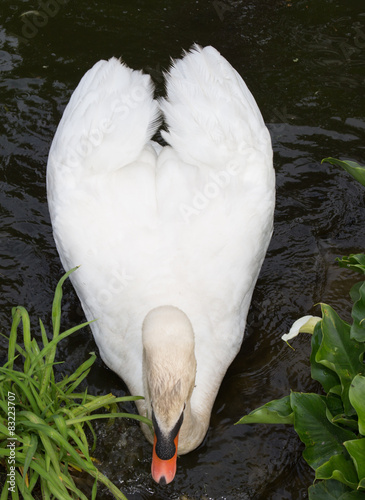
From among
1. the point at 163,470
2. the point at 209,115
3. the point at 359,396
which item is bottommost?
the point at 163,470

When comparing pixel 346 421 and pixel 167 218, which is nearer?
pixel 346 421

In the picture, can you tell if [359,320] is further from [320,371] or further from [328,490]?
[328,490]

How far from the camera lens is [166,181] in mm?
4250

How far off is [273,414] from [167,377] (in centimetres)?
56

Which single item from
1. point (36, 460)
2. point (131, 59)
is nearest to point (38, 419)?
point (36, 460)

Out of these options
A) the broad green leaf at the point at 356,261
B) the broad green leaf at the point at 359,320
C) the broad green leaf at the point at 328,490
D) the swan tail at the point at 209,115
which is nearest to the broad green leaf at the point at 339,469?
the broad green leaf at the point at 328,490

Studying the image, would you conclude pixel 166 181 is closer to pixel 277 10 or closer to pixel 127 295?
pixel 127 295

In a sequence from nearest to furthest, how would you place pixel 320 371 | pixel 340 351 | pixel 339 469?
pixel 339 469 → pixel 340 351 → pixel 320 371

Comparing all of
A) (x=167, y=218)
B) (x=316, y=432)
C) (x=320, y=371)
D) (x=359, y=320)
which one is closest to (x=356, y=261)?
(x=359, y=320)

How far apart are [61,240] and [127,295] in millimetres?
622

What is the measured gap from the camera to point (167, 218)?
4070 millimetres

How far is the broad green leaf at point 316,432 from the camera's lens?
10.9ft

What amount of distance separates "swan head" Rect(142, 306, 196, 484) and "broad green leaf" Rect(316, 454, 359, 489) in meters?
0.72

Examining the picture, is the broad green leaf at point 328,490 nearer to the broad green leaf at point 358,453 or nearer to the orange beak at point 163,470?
the broad green leaf at point 358,453
